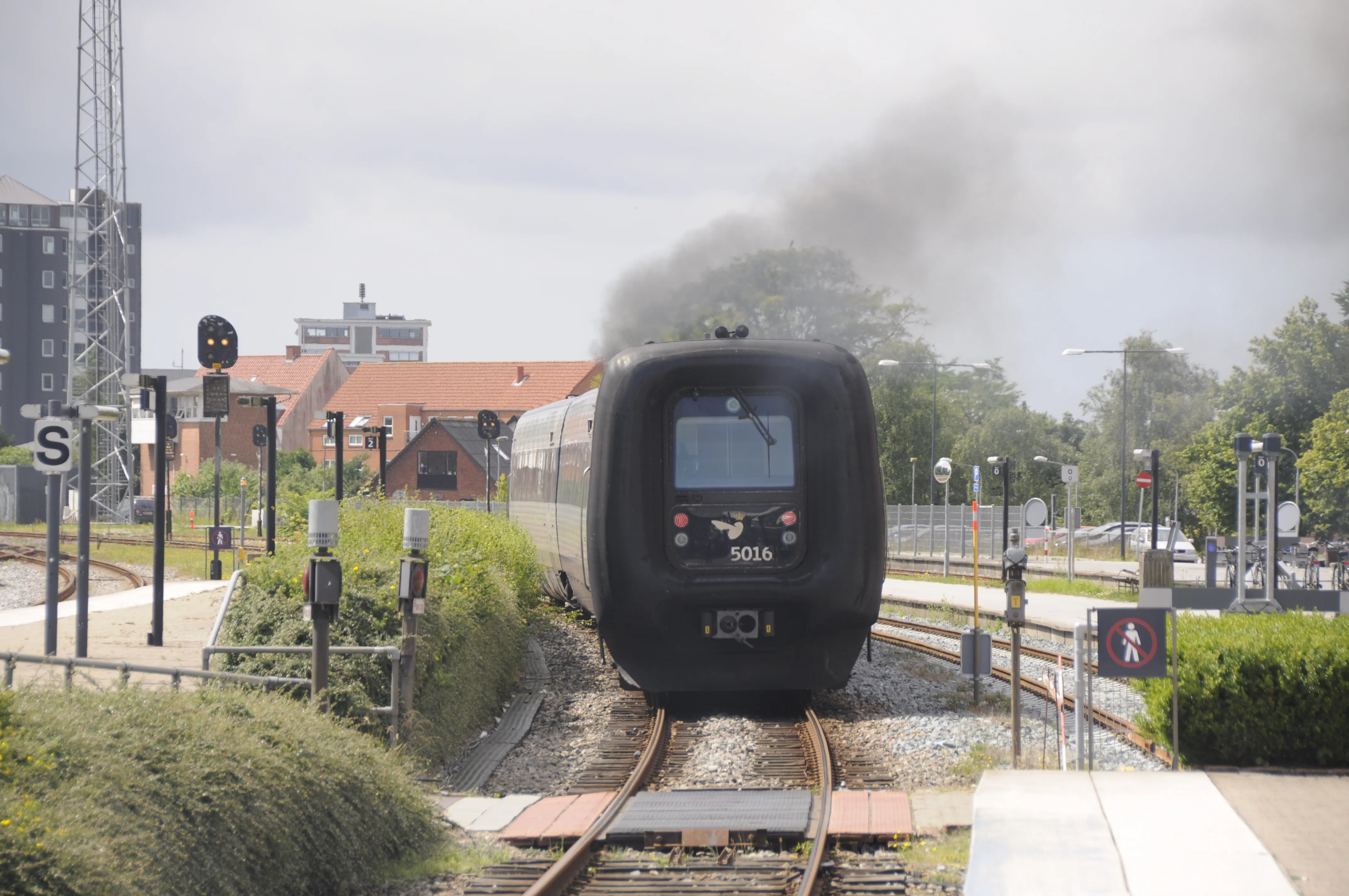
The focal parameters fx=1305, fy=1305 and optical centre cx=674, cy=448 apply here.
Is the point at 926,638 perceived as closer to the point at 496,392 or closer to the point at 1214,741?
the point at 1214,741

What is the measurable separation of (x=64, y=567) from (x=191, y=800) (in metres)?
29.0

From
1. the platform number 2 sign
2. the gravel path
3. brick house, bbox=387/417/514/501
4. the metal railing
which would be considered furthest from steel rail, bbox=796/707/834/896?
brick house, bbox=387/417/514/501

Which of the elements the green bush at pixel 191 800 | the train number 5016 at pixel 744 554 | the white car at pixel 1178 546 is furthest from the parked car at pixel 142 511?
the green bush at pixel 191 800

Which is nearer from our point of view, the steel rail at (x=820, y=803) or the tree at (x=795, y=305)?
the steel rail at (x=820, y=803)

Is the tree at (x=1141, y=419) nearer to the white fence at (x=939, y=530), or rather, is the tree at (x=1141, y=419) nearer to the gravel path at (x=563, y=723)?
the white fence at (x=939, y=530)

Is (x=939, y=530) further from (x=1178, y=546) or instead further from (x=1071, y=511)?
(x=1071, y=511)

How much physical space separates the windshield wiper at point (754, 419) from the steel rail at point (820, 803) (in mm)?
2511

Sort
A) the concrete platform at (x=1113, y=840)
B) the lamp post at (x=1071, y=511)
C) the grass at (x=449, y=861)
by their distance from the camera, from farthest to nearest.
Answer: the lamp post at (x=1071, y=511)
the grass at (x=449, y=861)
the concrete platform at (x=1113, y=840)

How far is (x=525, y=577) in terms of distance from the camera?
59.9 ft

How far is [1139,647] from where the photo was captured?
28.7ft

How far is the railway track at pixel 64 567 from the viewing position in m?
27.4

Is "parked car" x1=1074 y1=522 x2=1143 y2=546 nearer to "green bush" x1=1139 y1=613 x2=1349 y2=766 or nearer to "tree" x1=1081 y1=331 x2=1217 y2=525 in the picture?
"tree" x1=1081 y1=331 x2=1217 y2=525

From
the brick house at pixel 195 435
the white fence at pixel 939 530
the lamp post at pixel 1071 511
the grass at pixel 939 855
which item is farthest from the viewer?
the brick house at pixel 195 435

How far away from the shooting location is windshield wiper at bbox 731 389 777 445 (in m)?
10.9
